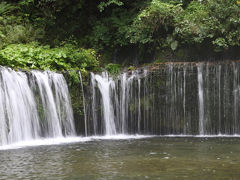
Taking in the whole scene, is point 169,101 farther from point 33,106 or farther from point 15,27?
point 15,27

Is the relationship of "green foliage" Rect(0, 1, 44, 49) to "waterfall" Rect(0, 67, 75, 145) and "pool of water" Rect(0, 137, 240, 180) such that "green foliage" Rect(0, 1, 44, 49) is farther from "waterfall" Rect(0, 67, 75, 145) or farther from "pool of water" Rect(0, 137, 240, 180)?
"pool of water" Rect(0, 137, 240, 180)

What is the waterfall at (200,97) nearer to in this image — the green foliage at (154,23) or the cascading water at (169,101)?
the cascading water at (169,101)

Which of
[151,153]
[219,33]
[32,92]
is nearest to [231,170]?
[151,153]

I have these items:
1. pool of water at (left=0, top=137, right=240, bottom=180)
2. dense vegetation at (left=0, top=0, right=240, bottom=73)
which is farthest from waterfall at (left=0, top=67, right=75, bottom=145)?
pool of water at (left=0, top=137, right=240, bottom=180)

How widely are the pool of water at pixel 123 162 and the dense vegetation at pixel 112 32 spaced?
517 centimetres

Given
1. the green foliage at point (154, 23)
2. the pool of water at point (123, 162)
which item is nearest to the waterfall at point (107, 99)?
the green foliage at point (154, 23)

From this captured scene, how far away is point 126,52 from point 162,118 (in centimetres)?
456

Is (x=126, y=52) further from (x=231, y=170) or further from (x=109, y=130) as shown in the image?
(x=231, y=170)

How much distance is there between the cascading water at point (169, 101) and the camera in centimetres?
1570

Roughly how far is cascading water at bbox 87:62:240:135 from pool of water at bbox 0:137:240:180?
418 cm

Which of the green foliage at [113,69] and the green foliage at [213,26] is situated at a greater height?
the green foliage at [213,26]

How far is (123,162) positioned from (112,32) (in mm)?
11796

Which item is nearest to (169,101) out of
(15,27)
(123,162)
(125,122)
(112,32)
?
(125,122)

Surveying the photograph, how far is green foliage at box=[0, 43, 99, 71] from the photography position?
1423cm
